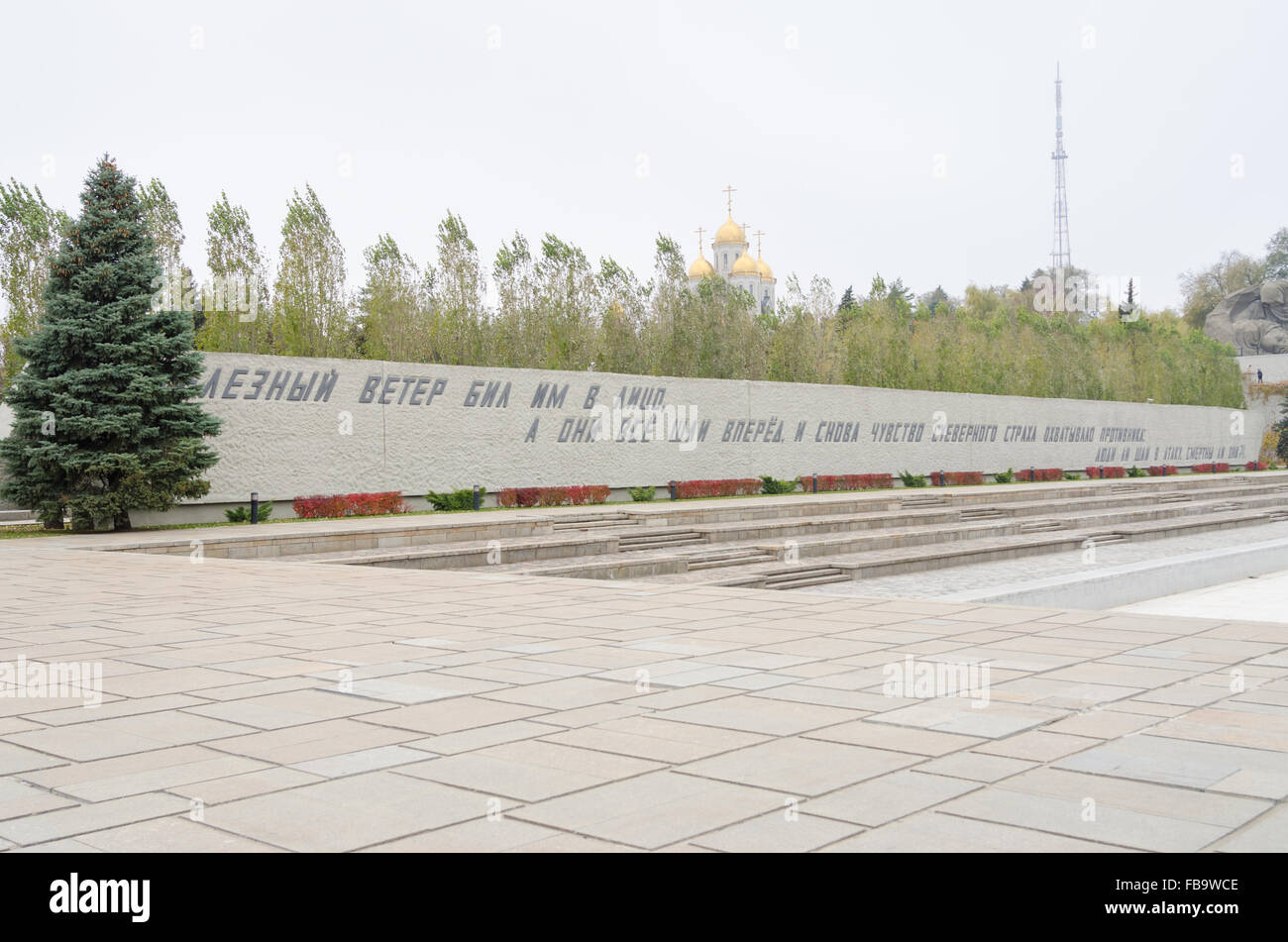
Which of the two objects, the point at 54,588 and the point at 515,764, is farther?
the point at 54,588

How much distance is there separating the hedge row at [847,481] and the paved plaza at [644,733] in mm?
22350

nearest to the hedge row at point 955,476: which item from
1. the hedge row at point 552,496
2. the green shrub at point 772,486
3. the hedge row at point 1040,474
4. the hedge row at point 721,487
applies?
the hedge row at point 1040,474

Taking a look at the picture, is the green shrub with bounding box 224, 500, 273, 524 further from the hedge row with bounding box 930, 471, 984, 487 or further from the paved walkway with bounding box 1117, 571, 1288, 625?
the hedge row with bounding box 930, 471, 984, 487

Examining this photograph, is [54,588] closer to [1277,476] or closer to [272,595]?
[272,595]

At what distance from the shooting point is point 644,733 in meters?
4.62

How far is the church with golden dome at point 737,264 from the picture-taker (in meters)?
72.7

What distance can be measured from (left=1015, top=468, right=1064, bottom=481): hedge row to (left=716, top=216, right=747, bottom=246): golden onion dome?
138ft

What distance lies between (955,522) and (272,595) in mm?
14650

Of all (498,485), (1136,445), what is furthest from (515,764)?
(1136,445)

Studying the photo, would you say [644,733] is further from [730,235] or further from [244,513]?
[730,235]

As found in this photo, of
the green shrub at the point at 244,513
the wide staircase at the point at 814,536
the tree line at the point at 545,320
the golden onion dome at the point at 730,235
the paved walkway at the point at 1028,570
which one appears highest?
the golden onion dome at the point at 730,235

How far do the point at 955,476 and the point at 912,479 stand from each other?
2.41 meters

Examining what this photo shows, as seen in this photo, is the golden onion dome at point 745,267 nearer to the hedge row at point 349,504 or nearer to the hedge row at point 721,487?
the hedge row at point 721,487
